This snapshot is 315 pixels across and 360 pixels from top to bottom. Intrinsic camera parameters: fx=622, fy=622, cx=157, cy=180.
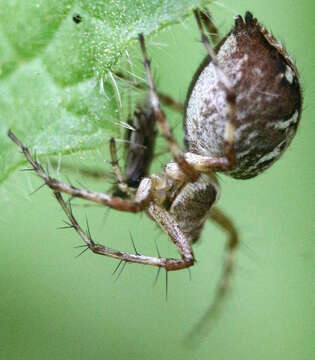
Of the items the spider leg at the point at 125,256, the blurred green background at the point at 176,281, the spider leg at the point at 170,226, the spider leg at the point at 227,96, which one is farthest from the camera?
the blurred green background at the point at 176,281

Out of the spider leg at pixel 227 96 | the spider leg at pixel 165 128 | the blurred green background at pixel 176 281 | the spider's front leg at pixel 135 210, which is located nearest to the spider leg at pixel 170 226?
the spider's front leg at pixel 135 210

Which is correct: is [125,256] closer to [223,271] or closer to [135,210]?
[135,210]

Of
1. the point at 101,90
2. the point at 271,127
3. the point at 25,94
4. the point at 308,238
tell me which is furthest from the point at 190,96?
the point at 308,238

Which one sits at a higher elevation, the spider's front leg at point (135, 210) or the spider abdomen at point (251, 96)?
the spider abdomen at point (251, 96)

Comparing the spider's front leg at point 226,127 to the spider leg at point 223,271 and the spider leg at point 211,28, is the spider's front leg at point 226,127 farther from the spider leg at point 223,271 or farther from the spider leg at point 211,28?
the spider leg at point 223,271

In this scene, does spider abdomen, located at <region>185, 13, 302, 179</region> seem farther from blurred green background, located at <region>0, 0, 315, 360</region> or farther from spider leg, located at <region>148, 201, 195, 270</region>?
blurred green background, located at <region>0, 0, 315, 360</region>

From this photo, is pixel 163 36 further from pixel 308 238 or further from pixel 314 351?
pixel 314 351
